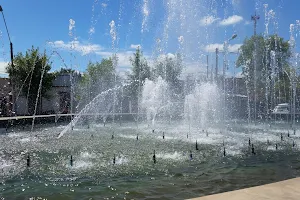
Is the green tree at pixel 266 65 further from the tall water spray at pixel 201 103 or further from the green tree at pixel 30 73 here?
the green tree at pixel 30 73

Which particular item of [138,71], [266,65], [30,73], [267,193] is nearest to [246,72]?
[266,65]

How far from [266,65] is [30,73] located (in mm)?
43348

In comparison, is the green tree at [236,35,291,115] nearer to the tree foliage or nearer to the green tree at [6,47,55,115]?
the tree foliage

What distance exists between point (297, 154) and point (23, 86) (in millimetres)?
29260

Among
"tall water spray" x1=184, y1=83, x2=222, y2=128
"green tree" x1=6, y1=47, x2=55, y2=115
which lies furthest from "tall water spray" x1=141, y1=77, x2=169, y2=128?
"green tree" x1=6, y1=47, x2=55, y2=115

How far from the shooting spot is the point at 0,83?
3853cm

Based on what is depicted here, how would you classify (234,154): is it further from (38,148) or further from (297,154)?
(38,148)

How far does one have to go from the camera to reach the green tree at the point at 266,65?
194ft

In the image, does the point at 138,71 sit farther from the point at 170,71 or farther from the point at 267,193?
the point at 267,193

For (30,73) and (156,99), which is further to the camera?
(156,99)

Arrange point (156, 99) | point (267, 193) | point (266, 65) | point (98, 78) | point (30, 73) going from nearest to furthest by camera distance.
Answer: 1. point (267, 193)
2. point (30, 73)
3. point (156, 99)
4. point (98, 78)
5. point (266, 65)

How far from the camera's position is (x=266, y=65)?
2359 inches

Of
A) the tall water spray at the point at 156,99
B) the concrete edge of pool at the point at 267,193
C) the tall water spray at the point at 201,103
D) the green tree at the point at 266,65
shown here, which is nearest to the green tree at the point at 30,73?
the tall water spray at the point at 156,99

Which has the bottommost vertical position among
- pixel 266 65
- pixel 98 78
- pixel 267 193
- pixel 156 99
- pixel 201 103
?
pixel 267 193
